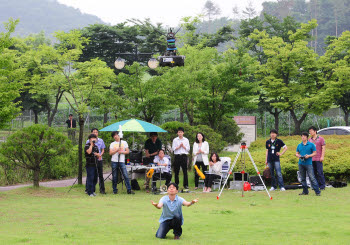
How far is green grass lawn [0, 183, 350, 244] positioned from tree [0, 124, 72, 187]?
4.79 feet

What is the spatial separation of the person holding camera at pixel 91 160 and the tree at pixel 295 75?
19.3 meters

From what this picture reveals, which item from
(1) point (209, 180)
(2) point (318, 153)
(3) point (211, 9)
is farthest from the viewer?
(3) point (211, 9)

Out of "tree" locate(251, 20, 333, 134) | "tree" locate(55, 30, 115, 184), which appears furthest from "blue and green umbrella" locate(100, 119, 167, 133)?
"tree" locate(251, 20, 333, 134)

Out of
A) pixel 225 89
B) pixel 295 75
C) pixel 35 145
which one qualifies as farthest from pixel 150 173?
pixel 295 75

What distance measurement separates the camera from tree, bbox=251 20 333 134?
107 feet

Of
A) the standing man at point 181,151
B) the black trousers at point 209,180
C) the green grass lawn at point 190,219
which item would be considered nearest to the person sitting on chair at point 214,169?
the black trousers at point 209,180

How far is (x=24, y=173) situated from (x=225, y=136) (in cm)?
1330

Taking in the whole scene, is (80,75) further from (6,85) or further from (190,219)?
(190,219)

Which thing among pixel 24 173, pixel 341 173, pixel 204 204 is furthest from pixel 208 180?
pixel 24 173

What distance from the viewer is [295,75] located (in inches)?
1345

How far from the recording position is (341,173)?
643 inches

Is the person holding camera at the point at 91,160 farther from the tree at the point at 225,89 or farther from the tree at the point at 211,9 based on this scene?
the tree at the point at 211,9

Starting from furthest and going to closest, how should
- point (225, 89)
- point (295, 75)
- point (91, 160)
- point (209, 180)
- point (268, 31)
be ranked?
1. point (268, 31)
2. point (295, 75)
3. point (225, 89)
4. point (209, 180)
5. point (91, 160)

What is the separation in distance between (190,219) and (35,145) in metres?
7.71
